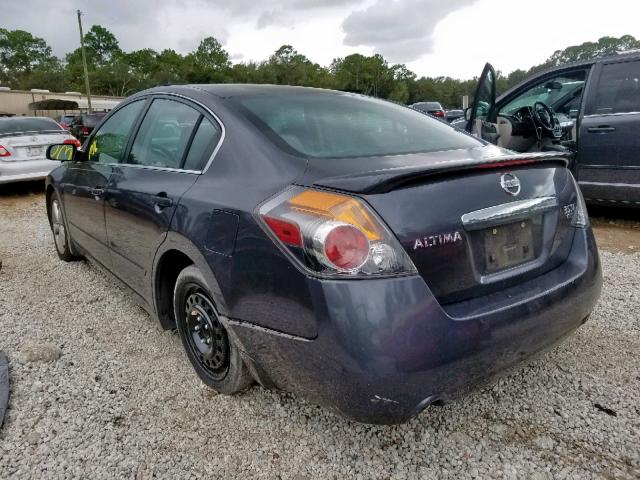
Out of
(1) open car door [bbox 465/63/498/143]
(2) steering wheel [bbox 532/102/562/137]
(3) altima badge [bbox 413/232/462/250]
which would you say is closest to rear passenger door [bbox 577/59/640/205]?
(2) steering wheel [bbox 532/102/562/137]

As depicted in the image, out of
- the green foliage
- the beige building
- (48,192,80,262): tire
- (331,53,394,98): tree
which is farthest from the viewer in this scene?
(331,53,394,98): tree

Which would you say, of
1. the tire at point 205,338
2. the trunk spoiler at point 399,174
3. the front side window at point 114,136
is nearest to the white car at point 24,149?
the front side window at point 114,136

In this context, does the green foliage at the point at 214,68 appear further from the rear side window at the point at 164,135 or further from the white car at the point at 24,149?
the rear side window at the point at 164,135

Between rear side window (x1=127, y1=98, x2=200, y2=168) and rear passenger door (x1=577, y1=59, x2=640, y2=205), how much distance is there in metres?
4.35

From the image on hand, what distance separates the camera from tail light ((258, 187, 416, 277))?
5.19ft

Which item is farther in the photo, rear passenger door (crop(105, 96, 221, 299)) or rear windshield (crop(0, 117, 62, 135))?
rear windshield (crop(0, 117, 62, 135))

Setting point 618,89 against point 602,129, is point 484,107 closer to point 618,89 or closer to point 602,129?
point 602,129

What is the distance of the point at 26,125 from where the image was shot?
882 cm

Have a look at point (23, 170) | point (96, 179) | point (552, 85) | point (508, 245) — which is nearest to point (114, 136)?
point (96, 179)

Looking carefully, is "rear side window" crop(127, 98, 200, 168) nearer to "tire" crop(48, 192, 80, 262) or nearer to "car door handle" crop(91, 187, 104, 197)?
"car door handle" crop(91, 187, 104, 197)

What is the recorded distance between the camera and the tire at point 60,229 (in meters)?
4.25

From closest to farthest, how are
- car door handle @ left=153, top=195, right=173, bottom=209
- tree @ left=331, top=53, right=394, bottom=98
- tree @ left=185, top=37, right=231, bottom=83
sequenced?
1. car door handle @ left=153, top=195, right=173, bottom=209
2. tree @ left=185, top=37, right=231, bottom=83
3. tree @ left=331, top=53, right=394, bottom=98

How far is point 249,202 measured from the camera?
187 centimetres

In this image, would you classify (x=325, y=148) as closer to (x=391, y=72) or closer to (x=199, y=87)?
(x=199, y=87)
